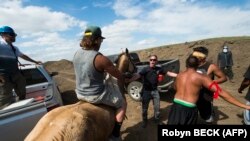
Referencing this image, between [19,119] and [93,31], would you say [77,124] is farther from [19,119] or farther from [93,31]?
[93,31]

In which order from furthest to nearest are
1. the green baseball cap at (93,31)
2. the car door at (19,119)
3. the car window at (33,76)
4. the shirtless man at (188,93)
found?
1. the car window at (33,76)
2. the shirtless man at (188,93)
3. the green baseball cap at (93,31)
4. the car door at (19,119)

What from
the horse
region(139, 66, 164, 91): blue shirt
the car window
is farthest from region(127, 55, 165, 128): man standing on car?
the horse

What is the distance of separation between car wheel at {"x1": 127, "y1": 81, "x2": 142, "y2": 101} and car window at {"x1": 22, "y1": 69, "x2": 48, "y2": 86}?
13.2 ft

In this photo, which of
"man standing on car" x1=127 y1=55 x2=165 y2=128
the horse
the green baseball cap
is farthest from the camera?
"man standing on car" x1=127 y1=55 x2=165 y2=128

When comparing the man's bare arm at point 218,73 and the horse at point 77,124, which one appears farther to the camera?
the man's bare arm at point 218,73

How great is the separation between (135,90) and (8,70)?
5.81 metres

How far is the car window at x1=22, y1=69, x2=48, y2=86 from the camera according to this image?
23.8 feet

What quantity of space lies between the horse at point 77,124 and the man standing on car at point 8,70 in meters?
1.99

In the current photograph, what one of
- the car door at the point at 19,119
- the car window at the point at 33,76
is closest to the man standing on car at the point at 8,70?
the car door at the point at 19,119

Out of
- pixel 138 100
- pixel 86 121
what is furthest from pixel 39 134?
pixel 138 100

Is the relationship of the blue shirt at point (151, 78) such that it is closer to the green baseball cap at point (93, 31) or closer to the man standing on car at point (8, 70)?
the man standing on car at point (8, 70)

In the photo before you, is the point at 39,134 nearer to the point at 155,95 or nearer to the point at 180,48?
the point at 155,95

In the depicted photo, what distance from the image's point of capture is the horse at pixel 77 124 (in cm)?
317

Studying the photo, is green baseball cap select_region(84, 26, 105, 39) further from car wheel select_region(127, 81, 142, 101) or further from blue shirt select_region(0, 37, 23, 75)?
car wheel select_region(127, 81, 142, 101)
